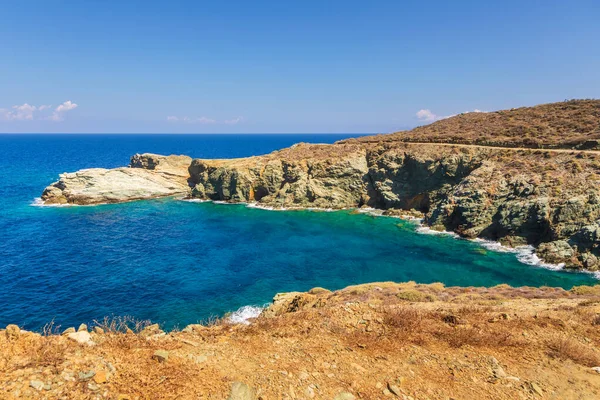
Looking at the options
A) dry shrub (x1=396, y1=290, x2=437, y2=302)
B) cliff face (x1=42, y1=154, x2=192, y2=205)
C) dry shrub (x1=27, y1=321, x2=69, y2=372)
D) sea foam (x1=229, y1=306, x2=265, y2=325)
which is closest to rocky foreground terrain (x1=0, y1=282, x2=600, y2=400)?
dry shrub (x1=27, y1=321, x2=69, y2=372)

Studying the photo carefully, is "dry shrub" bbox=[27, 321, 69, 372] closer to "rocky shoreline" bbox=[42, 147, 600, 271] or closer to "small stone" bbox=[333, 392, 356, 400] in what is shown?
"small stone" bbox=[333, 392, 356, 400]

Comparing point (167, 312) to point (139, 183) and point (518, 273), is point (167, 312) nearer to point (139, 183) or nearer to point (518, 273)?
point (518, 273)

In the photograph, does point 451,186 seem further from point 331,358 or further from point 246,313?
point 331,358

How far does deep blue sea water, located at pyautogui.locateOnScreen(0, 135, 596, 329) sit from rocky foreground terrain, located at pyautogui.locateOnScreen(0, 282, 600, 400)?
15.7m

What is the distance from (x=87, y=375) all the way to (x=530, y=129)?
72645 mm

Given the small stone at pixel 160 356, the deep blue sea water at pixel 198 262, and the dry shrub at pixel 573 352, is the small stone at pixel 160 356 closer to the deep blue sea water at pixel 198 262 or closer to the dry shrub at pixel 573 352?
the dry shrub at pixel 573 352

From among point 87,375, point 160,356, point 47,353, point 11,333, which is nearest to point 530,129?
point 160,356

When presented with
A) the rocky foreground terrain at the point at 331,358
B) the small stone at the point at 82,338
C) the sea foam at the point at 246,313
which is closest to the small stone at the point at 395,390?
the rocky foreground terrain at the point at 331,358

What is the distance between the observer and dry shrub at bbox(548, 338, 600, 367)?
11.3m

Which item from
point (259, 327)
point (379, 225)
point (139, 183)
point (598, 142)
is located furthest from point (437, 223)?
point (139, 183)

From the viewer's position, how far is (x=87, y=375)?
27.4 feet

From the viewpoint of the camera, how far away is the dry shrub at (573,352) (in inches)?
→ 444

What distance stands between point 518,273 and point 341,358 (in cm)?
3140

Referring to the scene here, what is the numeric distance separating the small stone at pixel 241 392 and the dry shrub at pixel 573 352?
10534 millimetres
